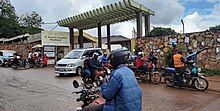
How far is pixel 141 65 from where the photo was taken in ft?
35.1

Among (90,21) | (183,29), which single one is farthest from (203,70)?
(90,21)

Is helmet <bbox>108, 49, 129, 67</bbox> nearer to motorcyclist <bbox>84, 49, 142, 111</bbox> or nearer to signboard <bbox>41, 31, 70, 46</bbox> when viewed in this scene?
motorcyclist <bbox>84, 49, 142, 111</bbox>

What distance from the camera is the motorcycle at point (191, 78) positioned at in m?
8.19

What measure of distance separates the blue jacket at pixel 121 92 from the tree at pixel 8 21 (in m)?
46.5

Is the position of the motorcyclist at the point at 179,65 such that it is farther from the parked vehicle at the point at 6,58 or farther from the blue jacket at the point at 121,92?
the parked vehicle at the point at 6,58

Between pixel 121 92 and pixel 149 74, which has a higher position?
pixel 121 92

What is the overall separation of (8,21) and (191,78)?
44.8 metres

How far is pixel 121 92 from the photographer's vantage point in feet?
8.05

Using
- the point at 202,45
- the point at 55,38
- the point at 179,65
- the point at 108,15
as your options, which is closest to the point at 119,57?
the point at 179,65

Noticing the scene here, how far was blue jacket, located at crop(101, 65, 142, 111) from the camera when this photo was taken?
2.45 meters

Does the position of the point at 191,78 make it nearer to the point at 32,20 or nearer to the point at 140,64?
the point at 140,64

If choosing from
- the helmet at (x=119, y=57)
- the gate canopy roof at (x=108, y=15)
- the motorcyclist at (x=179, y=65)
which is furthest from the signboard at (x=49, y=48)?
the helmet at (x=119, y=57)

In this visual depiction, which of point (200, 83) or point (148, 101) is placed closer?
point (148, 101)

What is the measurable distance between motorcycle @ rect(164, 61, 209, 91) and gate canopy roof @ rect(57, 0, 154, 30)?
8.30 m
